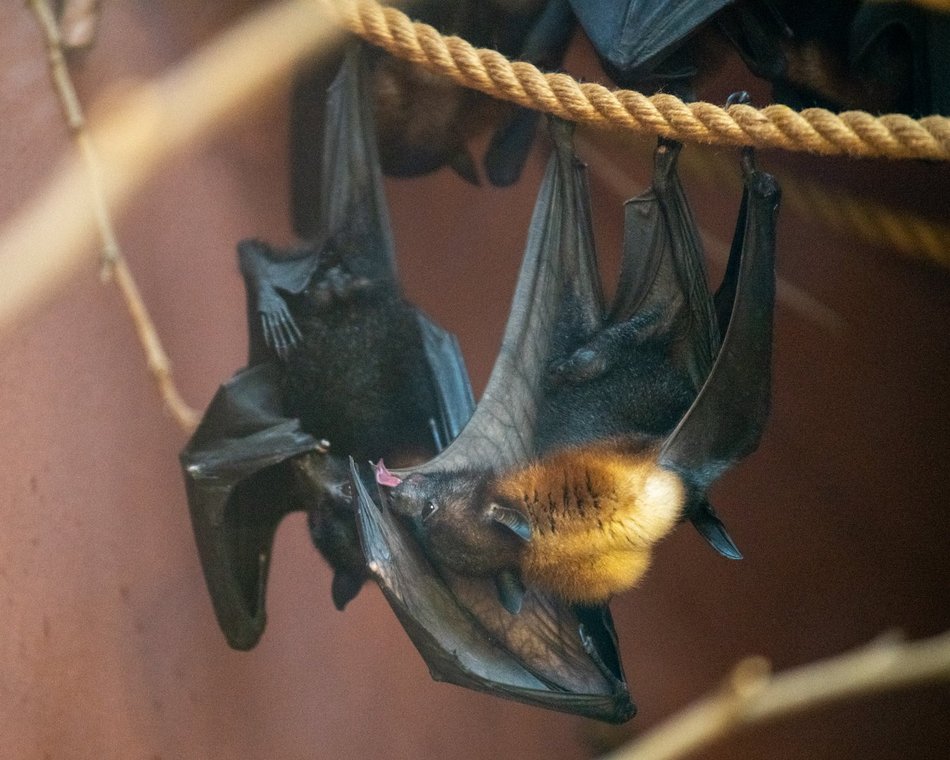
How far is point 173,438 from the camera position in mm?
1794

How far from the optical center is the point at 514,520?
4.07 ft

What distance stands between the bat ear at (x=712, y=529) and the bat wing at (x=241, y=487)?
1.86 ft

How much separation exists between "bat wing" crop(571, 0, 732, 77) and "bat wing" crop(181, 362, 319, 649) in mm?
715

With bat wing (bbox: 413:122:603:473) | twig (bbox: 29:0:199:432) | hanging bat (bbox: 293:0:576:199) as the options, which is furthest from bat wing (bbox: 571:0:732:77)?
twig (bbox: 29:0:199:432)

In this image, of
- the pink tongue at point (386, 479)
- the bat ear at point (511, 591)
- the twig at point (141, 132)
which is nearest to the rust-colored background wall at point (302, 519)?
the twig at point (141, 132)

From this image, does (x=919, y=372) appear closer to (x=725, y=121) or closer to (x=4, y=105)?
(x=725, y=121)

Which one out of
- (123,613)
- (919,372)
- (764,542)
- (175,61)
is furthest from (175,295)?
(919,372)

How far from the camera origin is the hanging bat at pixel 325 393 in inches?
59.0

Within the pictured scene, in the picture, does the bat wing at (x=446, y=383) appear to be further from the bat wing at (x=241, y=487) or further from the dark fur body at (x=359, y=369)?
the bat wing at (x=241, y=487)

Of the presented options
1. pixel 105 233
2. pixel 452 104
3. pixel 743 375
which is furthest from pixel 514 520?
pixel 452 104

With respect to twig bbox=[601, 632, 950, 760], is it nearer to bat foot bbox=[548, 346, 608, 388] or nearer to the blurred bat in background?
bat foot bbox=[548, 346, 608, 388]

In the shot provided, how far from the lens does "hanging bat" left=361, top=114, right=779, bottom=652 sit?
120 centimetres

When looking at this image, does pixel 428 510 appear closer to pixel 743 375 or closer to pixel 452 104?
pixel 743 375

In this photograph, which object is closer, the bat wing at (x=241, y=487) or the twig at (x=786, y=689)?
the twig at (x=786, y=689)
